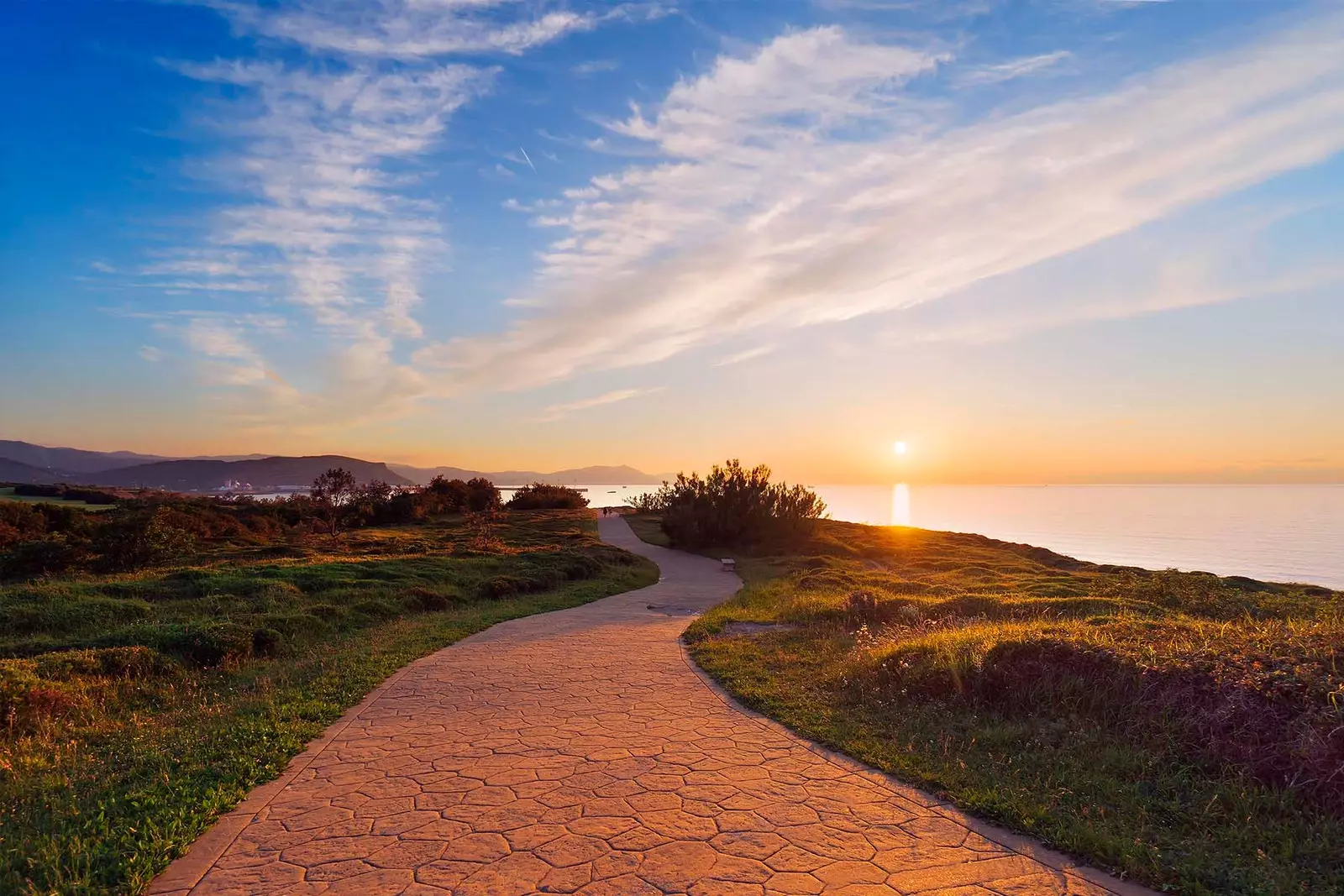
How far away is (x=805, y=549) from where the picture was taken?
32.1 metres

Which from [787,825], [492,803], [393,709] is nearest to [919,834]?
[787,825]

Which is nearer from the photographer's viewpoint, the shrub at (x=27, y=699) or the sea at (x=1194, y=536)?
the shrub at (x=27, y=699)

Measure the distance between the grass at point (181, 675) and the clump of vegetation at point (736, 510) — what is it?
1280 cm

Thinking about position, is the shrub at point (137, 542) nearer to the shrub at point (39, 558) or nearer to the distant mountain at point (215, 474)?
the shrub at point (39, 558)

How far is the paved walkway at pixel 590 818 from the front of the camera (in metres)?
3.95

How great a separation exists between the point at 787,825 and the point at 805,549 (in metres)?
28.1

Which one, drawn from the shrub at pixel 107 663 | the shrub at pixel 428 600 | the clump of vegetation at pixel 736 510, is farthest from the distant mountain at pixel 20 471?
the shrub at pixel 107 663

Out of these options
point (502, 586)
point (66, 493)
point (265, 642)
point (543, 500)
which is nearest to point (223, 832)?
point (265, 642)

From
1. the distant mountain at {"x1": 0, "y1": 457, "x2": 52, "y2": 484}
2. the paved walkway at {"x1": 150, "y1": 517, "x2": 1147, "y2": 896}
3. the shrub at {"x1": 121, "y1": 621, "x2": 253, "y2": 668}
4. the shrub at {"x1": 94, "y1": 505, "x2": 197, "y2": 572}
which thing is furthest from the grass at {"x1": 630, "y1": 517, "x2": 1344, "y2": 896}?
the distant mountain at {"x1": 0, "y1": 457, "x2": 52, "y2": 484}

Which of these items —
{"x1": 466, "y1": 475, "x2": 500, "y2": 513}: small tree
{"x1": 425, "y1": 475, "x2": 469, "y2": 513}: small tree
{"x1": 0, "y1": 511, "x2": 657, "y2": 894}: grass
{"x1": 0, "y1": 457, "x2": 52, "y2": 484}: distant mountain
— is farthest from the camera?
{"x1": 0, "y1": 457, "x2": 52, "y2": 484}: distant mountain

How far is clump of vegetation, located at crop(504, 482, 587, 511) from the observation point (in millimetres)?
61500

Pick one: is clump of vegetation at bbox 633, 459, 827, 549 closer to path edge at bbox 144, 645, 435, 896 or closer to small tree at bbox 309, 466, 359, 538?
small tree at bbox 309, 466, 359, 538

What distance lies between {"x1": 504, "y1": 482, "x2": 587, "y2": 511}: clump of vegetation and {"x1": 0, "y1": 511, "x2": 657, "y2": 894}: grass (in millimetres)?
39869

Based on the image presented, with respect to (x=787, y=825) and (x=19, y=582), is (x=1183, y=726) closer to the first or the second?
(x=787, y=825)
